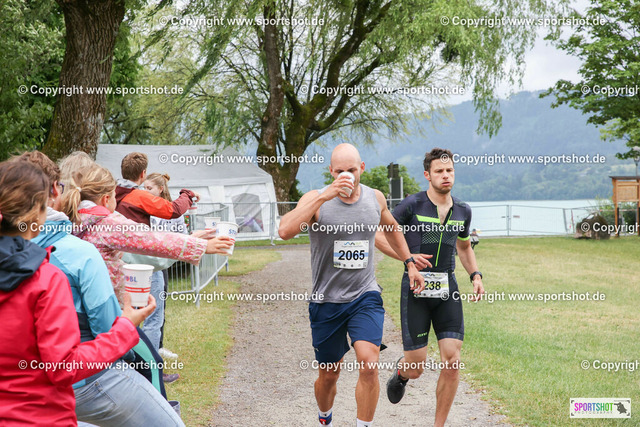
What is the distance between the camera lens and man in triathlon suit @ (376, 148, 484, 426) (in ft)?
16.4

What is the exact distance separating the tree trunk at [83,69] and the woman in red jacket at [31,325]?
27.2 feet

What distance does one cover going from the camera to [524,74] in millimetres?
25297

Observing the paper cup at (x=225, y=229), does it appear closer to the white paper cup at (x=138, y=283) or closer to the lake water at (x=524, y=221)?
the white paper cup at (x=138, y=283)

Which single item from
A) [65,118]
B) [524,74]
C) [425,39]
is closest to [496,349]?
[65,118]

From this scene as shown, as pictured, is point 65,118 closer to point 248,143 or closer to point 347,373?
point 347,373

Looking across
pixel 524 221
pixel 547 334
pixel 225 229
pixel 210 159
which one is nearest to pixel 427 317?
pixel 225 229

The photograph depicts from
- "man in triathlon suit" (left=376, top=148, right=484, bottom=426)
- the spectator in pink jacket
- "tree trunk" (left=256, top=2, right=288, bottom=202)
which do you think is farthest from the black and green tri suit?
"tree trunk" (left=256, top=2, right=288, bottom=202)

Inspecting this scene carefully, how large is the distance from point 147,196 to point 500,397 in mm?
3854

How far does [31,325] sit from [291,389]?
175 inches

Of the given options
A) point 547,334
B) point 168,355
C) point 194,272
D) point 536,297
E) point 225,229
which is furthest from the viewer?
point 536,297

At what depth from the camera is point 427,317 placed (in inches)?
Answer: 202

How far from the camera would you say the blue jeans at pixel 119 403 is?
2656 millimetres

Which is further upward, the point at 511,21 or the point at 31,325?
the point at 511,21

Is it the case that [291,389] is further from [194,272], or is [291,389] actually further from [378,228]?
[194,272]
